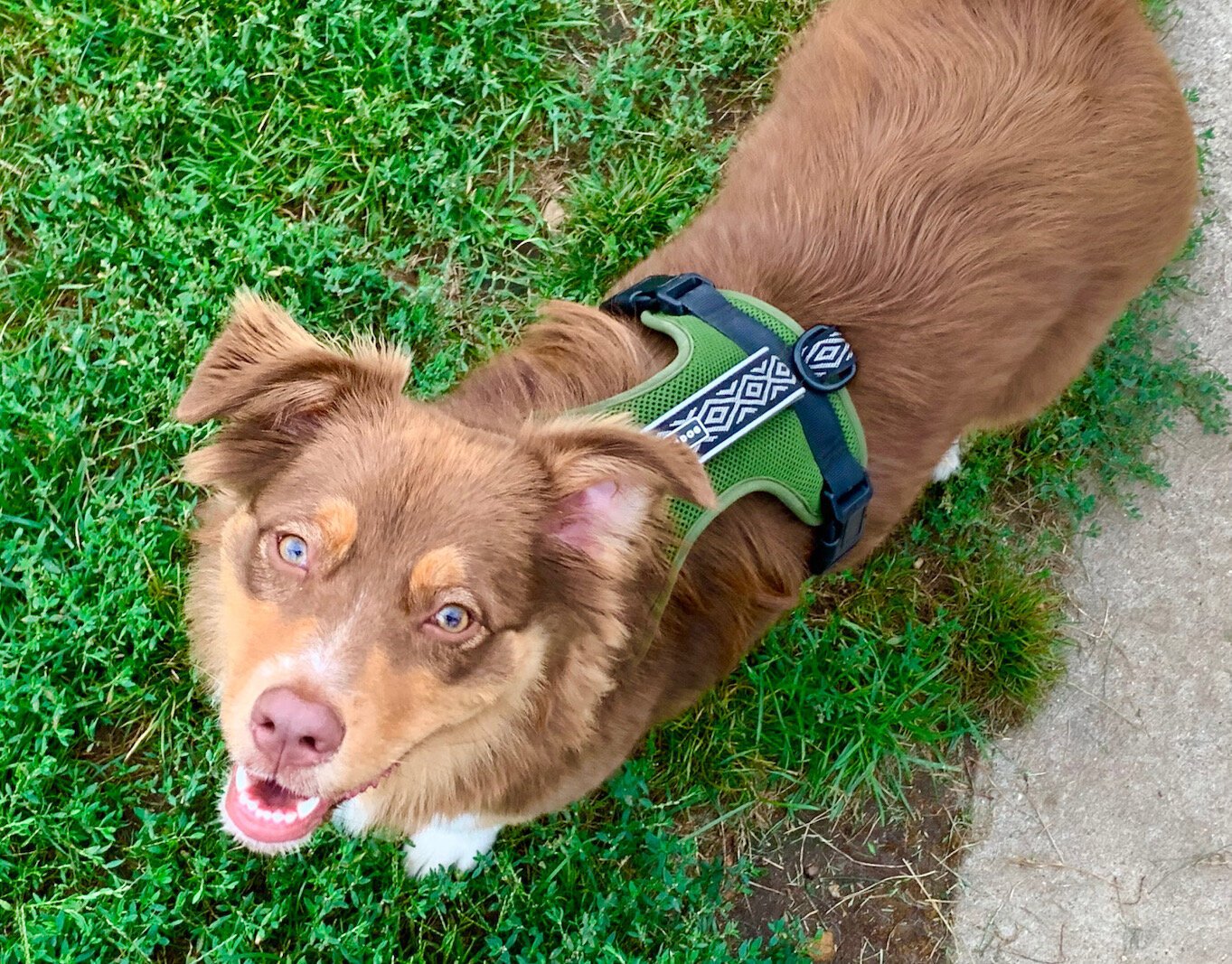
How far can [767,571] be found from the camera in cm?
261

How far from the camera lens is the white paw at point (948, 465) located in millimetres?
3812

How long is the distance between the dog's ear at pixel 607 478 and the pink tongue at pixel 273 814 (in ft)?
2.70

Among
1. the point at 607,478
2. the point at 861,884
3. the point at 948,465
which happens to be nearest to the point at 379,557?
the point at 607,478

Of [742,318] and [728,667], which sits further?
[728,667]

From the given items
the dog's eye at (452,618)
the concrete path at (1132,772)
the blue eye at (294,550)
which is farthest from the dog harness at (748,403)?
the concrete path at (1132,772)

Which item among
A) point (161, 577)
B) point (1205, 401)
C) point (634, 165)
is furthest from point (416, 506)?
point (1205, 401)

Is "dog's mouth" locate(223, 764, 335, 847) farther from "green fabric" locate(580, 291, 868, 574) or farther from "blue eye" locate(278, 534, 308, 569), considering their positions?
"green fabric" locate(580, 291, 868, 574)

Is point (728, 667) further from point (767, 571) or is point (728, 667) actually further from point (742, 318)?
point (742, 318)

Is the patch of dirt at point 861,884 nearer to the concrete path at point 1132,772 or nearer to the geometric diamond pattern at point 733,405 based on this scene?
the concrete path at point 1132,772

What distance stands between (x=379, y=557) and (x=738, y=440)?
0.93 meters

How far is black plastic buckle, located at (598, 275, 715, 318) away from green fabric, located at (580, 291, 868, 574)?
40mm

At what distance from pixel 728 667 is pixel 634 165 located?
2.12m

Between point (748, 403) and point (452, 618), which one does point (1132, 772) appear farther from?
point (452, 618)

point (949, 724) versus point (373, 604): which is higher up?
point (373, 604)
